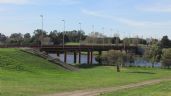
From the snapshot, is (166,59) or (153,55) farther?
(153,55)

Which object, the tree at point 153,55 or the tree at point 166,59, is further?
the tree at point 153,55

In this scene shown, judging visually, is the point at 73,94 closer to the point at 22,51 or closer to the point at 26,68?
the point at 26,68

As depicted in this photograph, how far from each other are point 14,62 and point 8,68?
18.9ft

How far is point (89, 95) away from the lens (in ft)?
114

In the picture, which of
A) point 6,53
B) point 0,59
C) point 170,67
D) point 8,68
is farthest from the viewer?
point 170,67

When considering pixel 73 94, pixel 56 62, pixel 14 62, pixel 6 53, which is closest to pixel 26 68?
pixel 14 62

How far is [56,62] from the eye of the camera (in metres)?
83.7

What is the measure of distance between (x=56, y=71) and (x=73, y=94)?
125 feet

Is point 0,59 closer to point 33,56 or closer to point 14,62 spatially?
point 14,62

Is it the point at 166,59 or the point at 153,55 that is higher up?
the point at 153,55

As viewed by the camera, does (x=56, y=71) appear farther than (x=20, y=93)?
Yes

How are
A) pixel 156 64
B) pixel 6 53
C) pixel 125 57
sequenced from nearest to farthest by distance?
pixel 6 53
pixel 125 57
pixel 156 64

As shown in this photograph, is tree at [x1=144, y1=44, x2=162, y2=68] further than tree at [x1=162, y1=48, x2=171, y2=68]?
Yes

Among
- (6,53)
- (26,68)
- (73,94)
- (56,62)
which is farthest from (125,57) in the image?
(73,94)
